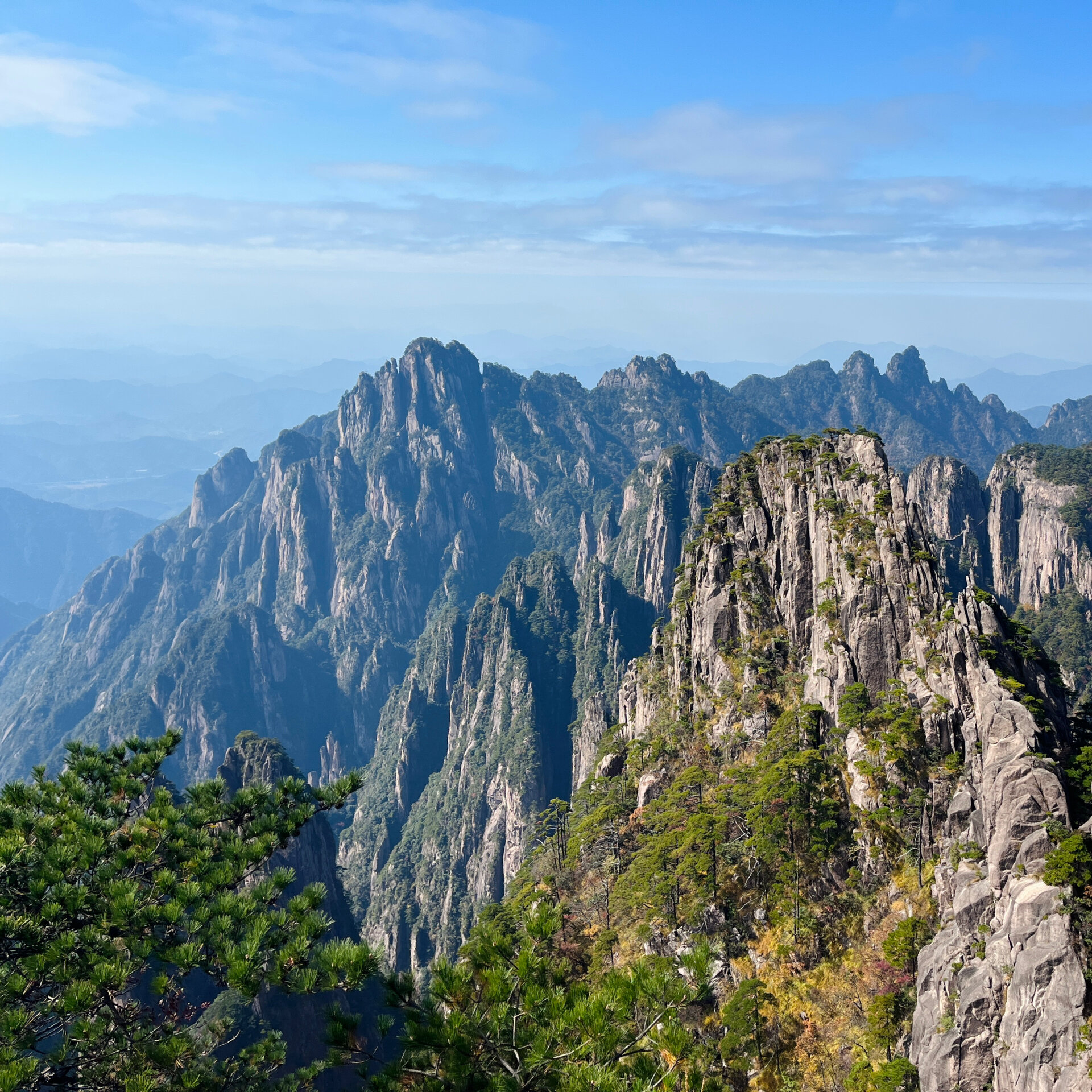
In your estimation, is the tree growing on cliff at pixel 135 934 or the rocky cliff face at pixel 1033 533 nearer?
the tree growing on cliff at pixel 135 934

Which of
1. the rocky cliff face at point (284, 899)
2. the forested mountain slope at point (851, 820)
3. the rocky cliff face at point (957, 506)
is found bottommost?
the rocky cliff face at point (284, 899)

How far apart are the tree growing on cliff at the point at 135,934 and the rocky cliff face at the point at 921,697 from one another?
1980 centimetres

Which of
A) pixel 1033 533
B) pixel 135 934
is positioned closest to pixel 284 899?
pixel 135 934

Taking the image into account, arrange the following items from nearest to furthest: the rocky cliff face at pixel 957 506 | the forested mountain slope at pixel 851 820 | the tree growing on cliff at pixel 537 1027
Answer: the tree growing on cliff at pixel 537 1027 → the forested mountain slope at pixel 851 820 → the rocky cliff face at pixel 957 506

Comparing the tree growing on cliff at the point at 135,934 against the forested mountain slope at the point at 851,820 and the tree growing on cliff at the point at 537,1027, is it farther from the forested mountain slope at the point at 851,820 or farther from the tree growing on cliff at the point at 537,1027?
the forested mountain slope at the point at 851,820

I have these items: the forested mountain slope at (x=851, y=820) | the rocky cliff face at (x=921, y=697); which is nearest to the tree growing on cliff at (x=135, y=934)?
the forested mountain slope at (x=851, y=820)

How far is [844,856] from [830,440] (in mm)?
31324

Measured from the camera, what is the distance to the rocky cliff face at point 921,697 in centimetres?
2314

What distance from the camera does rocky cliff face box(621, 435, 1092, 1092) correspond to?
911 inches

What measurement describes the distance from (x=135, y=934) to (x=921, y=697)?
114ft

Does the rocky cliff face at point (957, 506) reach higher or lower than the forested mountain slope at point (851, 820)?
higher

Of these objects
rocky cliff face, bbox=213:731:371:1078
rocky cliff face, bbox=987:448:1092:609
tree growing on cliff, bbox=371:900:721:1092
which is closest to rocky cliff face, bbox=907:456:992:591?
rocky cliff face, bbox=987:448:1092:609

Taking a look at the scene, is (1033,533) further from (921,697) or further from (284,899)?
(284,899)

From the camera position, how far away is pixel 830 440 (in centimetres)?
5725
